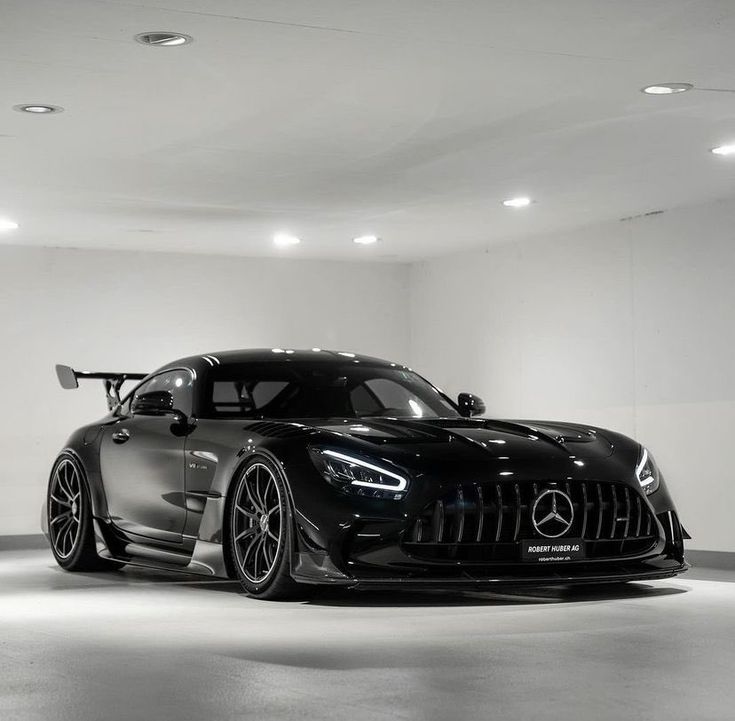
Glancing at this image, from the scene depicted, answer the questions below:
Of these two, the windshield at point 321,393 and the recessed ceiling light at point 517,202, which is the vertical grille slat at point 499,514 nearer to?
the windshield at point 321,393

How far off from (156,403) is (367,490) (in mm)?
1905

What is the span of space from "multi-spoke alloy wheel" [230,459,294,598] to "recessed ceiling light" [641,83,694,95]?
2695 millimetres

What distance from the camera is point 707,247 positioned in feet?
34.5

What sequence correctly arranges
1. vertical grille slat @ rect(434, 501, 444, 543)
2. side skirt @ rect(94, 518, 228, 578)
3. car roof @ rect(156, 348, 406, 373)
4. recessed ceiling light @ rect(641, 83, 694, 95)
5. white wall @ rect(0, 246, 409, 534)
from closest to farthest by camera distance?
vertical grille slat @ rect(434, 501, 444, 543) → recessed ceiling light @ rect(641, 83, 694, 95) → side skirt @ rect(94, 518, 228, 578) → car roof @ rect(156, 348, 406, 373) → white wall @ rect(0, 246, 409, 534)

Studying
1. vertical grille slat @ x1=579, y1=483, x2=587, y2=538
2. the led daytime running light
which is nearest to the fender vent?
the led daytime running light

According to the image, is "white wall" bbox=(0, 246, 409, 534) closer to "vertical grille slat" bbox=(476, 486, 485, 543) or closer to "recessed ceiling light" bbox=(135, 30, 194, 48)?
"recessed ceiling light" bbox=(135, 30, 194, 48)

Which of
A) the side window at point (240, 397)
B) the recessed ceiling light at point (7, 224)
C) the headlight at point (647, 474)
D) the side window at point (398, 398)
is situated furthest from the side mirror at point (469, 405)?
the recessed ceiling light at point (7, 224)

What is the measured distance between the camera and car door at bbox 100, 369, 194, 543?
24.0ft

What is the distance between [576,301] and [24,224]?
4862 millimetres

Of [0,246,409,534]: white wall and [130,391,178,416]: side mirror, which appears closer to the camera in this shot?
[130,391,178,416]: side mirror

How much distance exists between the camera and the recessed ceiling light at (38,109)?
7.12 metres

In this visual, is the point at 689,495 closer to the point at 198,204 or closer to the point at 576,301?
the point at 576,301

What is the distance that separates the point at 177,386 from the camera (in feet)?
25.7

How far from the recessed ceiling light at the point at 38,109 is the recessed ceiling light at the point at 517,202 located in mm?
4203
